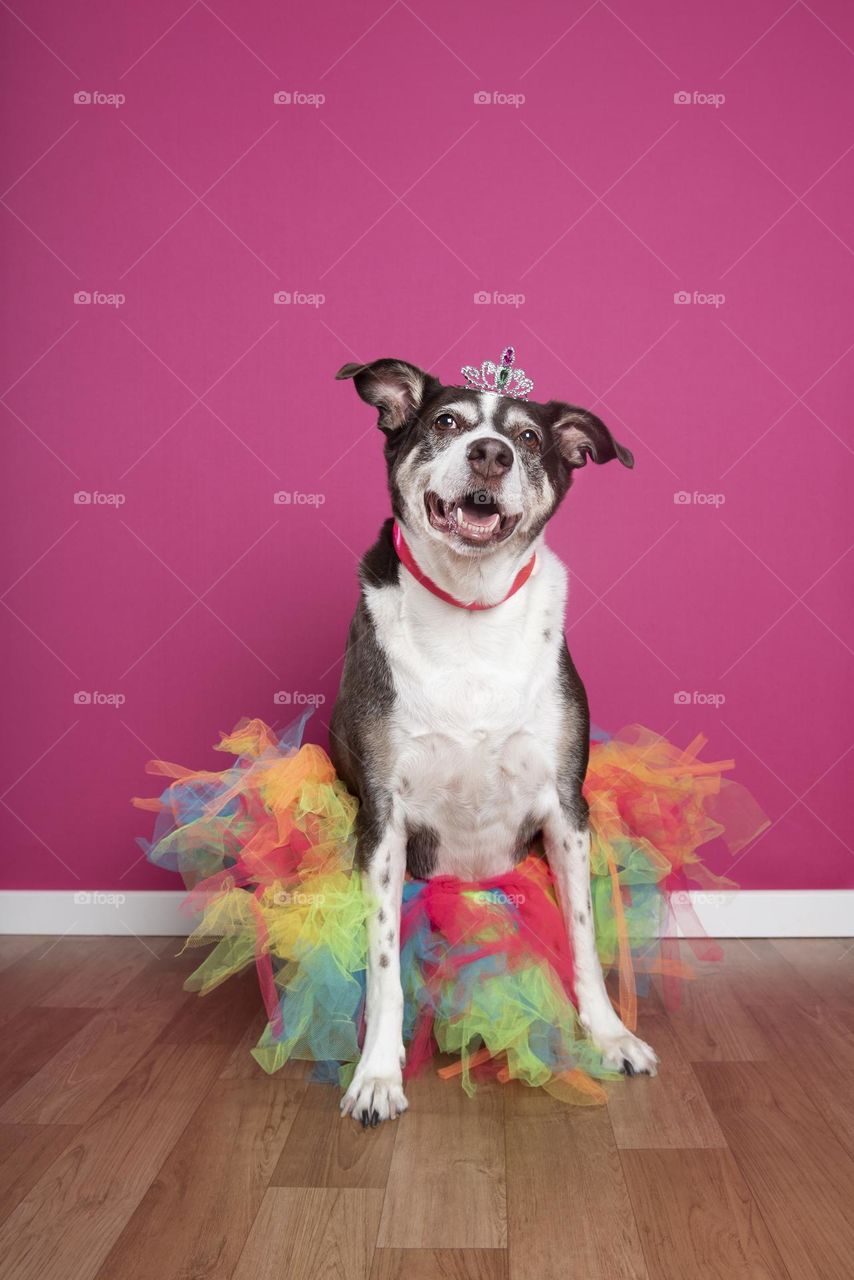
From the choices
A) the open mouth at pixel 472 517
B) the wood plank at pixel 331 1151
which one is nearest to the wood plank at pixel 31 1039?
the wood plank at pixel 331 1151

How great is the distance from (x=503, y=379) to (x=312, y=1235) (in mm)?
1915

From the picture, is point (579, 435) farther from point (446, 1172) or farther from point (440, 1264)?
point (440, 1264)

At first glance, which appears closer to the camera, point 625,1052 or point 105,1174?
point 105,1174

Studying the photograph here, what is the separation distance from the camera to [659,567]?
367 centimetres

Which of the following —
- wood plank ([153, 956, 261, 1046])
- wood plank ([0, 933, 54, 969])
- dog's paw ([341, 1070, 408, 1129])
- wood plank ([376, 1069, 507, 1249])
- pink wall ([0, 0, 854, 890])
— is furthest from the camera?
pink wall ([0, 0, 854, 890])

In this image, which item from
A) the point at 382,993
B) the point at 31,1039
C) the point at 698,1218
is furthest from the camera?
the point at 31,1039

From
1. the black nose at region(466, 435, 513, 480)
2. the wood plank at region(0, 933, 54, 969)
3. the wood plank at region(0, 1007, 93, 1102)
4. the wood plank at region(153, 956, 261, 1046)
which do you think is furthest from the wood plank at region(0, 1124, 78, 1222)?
the black nose at region(466, 435, 513, 480)

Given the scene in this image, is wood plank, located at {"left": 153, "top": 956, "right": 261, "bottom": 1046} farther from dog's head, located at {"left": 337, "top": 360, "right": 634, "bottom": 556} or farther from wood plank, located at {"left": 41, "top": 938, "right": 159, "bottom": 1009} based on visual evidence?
dog's head, located at {"left": 337, "top": 360, "right": 634, "bottom": 556}

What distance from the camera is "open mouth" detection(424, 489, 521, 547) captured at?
2.43 meters

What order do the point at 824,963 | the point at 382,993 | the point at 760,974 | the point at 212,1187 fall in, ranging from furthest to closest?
the point at 824,963
the point at 760,974
the point at 382,993
the point at 212,1187

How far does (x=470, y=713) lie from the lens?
2553mm

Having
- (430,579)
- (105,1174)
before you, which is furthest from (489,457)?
(105,1174)

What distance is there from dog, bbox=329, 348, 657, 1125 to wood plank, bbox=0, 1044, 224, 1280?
43 cm

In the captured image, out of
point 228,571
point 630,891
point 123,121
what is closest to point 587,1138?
point 630,891
